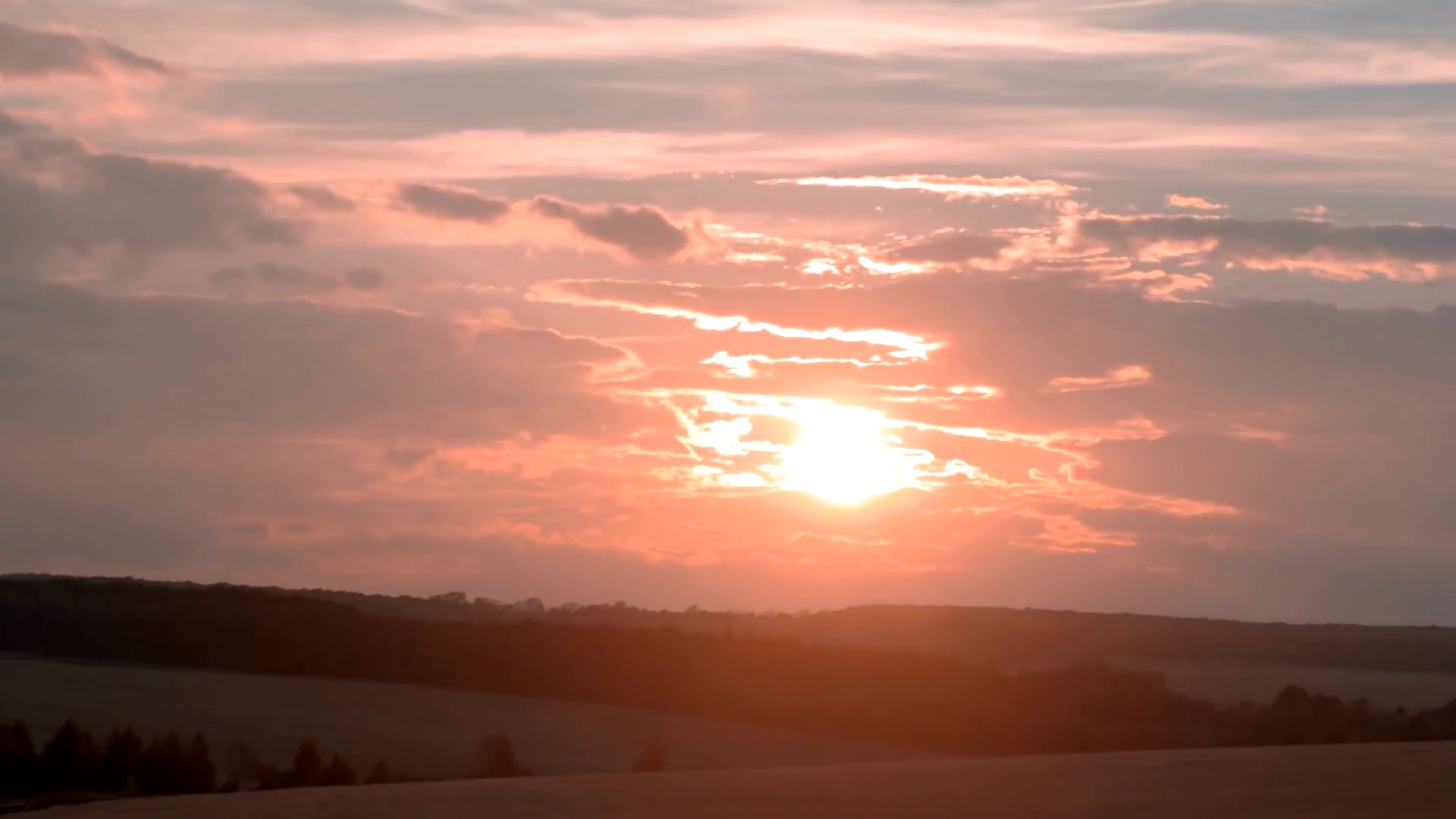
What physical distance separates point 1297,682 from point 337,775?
46.1 m

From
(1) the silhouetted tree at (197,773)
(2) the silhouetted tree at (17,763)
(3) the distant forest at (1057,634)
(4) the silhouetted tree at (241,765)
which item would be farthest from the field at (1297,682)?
(2) the silhouetted tree at (17,763)

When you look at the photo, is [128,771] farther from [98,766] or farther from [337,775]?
[337,775]

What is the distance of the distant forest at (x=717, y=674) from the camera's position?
115 ft

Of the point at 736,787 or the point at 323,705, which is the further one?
the point at 323,705

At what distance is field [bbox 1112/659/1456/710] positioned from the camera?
174ft

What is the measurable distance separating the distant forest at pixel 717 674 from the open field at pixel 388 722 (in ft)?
5.57

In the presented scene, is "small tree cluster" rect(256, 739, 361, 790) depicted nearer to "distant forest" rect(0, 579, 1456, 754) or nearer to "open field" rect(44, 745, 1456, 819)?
"open field" rect(44, 745, 1456, 819)

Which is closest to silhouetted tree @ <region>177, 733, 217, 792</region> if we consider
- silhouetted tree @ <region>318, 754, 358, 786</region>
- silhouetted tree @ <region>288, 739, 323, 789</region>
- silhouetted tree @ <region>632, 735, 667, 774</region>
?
silhouetted tree @ <region>288, 739, 323, 789</region>

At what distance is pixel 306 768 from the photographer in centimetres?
2656

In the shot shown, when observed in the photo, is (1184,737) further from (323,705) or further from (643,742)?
(323,705)

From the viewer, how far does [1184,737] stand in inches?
1345

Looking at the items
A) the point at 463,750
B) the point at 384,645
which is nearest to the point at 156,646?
the point at 384,645

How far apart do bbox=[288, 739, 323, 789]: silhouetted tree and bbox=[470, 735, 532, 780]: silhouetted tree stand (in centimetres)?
260

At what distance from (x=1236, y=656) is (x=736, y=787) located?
239ft
